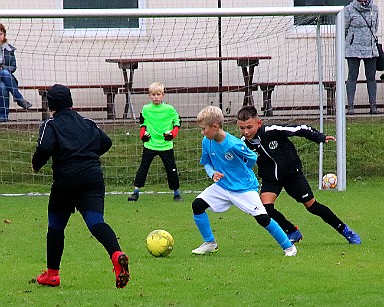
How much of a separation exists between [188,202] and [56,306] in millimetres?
7090

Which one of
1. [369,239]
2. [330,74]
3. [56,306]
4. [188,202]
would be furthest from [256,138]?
[330,74]

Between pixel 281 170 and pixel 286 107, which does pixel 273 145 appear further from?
pixel 286 107

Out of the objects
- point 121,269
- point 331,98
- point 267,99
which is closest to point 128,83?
point 267,99

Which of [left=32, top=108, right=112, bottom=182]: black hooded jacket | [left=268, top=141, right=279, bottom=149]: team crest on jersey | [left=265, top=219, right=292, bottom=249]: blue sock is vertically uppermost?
[left=32, top=108, right=112, bottom=182]: black hooded jacket

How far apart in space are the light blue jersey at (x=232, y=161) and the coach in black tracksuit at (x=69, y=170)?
1619 millimetres

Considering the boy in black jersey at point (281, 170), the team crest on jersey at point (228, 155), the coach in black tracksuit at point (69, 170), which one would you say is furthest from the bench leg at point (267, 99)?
the coach in black tracksuit at point (69, 170)

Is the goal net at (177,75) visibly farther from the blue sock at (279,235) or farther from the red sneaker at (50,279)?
the red sneaker at (50,279)

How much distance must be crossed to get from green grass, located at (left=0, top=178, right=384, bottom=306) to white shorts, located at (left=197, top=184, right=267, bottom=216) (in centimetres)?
44

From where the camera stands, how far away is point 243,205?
8.96 meters

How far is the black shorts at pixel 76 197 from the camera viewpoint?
24.3 ft

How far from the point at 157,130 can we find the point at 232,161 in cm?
488

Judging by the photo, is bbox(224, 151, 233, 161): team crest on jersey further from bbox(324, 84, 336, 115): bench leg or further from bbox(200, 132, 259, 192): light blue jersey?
bbox(324, 84, 336, 115): bench leg

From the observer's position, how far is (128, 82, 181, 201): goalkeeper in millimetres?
13680

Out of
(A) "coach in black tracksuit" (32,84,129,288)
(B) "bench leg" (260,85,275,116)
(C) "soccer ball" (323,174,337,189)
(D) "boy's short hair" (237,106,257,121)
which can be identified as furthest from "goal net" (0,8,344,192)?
(A) "coach in black tracksuit" (32,84,129,288)
